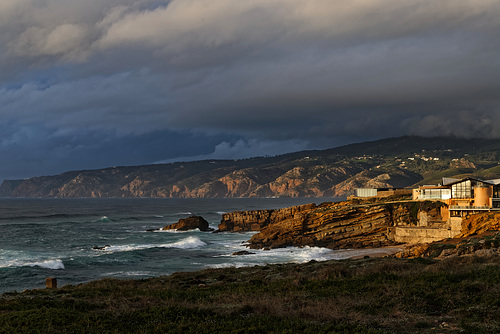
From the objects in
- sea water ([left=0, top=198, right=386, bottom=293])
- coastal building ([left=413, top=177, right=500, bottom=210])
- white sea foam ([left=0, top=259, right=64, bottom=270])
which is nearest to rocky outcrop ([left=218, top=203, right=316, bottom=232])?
sea water ([left=0, top=198, right=386, bottom=293])

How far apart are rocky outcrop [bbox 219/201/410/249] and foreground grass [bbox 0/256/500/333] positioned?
126 ft

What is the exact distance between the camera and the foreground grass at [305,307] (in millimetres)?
13523

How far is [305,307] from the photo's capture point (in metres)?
16.2

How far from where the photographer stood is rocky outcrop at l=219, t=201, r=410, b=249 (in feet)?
205

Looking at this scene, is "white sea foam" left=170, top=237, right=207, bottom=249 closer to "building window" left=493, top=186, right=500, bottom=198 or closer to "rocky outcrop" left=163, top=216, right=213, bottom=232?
"rocky outcrop" left=163, top=216, right=213, bottom=232

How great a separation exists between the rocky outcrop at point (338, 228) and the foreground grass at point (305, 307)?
38.5m

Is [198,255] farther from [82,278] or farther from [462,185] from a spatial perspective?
[462,185]

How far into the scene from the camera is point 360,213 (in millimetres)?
65000

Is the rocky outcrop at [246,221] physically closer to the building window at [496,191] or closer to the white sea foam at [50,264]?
the building window at [496,191]

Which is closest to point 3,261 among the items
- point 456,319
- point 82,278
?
point 82,278

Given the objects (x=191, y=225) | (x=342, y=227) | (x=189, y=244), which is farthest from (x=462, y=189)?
(x=191, y=225)

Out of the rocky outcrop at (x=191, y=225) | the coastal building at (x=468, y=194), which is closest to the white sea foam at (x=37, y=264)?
the rocky outcrop at (x=191, y=225)

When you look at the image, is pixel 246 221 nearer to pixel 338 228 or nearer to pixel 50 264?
pixel 338 228

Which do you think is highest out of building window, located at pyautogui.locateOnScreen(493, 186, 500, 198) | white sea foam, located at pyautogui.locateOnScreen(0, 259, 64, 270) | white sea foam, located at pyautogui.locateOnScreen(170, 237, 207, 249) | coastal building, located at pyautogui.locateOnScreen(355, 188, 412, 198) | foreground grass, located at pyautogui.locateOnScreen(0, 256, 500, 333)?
building window, located at pyautogui.locateOnScreen(493, 186, 500, 198)
